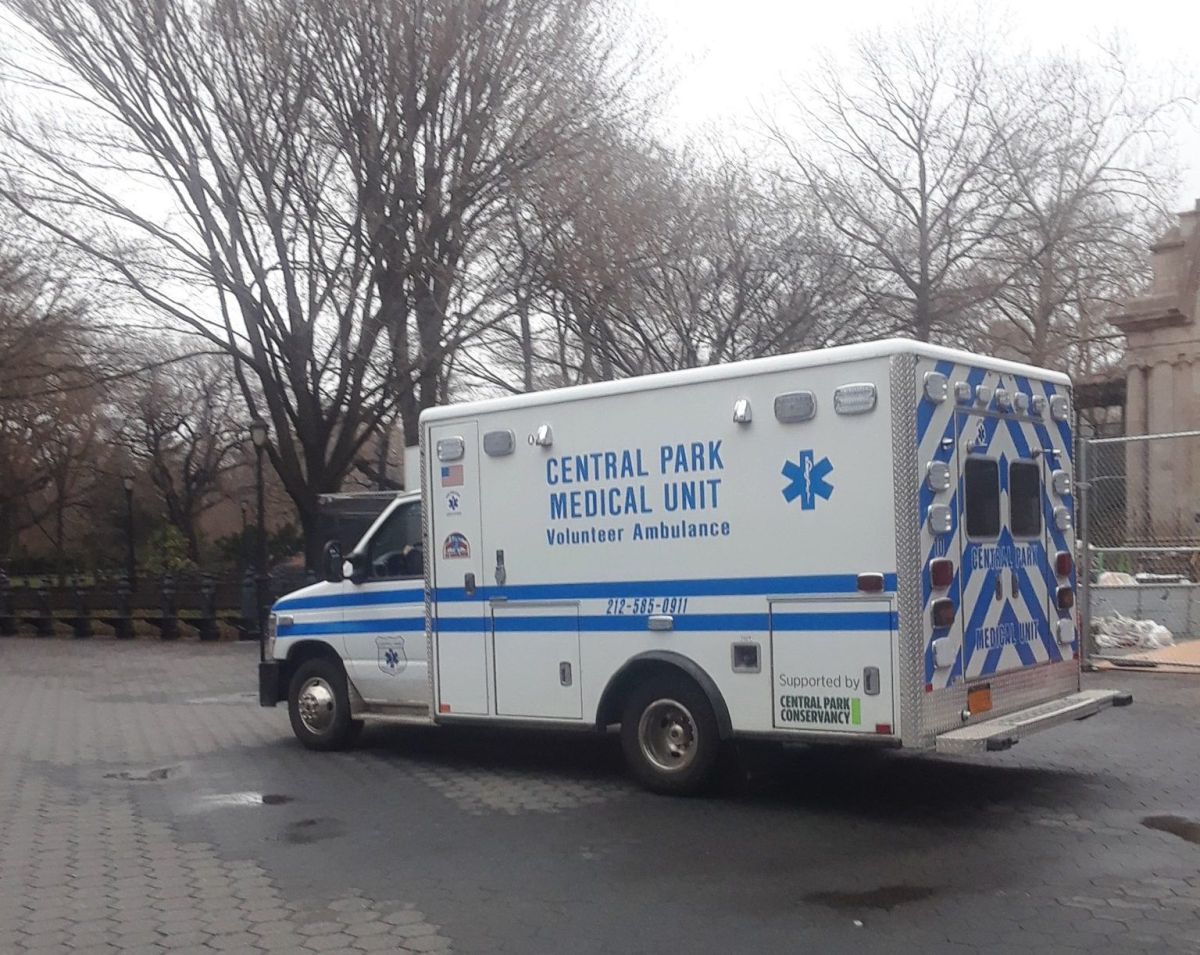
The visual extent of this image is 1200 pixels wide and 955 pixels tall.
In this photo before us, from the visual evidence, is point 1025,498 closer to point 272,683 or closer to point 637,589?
point 637,589

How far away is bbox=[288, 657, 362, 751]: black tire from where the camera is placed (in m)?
10.8

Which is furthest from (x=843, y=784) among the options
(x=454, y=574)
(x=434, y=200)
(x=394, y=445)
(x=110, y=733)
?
(x=394, y=445)

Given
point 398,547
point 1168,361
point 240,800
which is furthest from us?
point 1168,361

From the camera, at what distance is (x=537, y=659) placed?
917 centimetres

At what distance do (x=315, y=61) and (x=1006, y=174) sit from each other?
15053mm

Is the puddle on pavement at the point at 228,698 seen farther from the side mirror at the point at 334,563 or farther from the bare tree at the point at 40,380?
the bare tree at the point at 40,380

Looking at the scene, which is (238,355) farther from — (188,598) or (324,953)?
(324,953)

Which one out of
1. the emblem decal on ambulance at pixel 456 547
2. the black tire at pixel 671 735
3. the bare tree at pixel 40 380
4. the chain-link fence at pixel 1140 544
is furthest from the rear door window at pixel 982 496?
the bare tree at pixel 40 380

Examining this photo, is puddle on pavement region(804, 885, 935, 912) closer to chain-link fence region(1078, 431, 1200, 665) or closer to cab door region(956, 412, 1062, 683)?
cab door region(956, 412, 1062, 683)

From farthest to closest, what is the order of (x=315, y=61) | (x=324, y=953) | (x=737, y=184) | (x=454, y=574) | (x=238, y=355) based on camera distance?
1. (x=737, y=184)
2. (x=238, y=355)
3. (x=315, y=61)
4. (x=454, y=574)
5. (x=324, y=953)

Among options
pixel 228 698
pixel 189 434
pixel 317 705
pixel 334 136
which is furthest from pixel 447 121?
pixel 189 434

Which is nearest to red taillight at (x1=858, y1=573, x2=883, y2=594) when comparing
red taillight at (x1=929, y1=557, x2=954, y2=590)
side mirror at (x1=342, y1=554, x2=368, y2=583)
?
red taillight at (x1=929, y1=557, x2=954, y2=590)

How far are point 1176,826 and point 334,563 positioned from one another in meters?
6.40

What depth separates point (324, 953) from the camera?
566 centimetres
